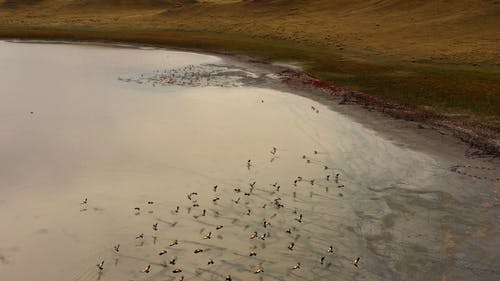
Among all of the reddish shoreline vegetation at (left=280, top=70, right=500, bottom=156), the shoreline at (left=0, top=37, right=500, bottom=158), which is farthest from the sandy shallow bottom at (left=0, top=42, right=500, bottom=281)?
the reddish shoreline vegetation at (left=280, top=70, right=500, bottom=156)

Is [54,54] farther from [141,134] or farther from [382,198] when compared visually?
[382,198]

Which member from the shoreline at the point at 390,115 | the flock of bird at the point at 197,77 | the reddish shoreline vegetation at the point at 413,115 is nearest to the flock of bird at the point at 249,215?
the shoreline at the point at 390,115

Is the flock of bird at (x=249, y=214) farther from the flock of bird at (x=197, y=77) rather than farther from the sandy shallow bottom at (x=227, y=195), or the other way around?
the flock of bird at (x=197, y=77)

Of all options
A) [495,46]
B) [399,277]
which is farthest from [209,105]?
[495,46]

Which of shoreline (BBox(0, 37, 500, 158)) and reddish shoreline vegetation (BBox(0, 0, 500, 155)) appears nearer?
shoreline (BBox(0, 37, 500, 158))

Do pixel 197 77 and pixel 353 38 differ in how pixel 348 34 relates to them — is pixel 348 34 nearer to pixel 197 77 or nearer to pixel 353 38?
pixel 353 38

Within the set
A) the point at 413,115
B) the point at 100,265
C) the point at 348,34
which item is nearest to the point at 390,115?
the point at 413,115

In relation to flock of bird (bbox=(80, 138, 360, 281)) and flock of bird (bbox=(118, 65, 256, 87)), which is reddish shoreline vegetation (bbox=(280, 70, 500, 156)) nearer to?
flock of bird (bbox=(118, 65, 256, 87))
